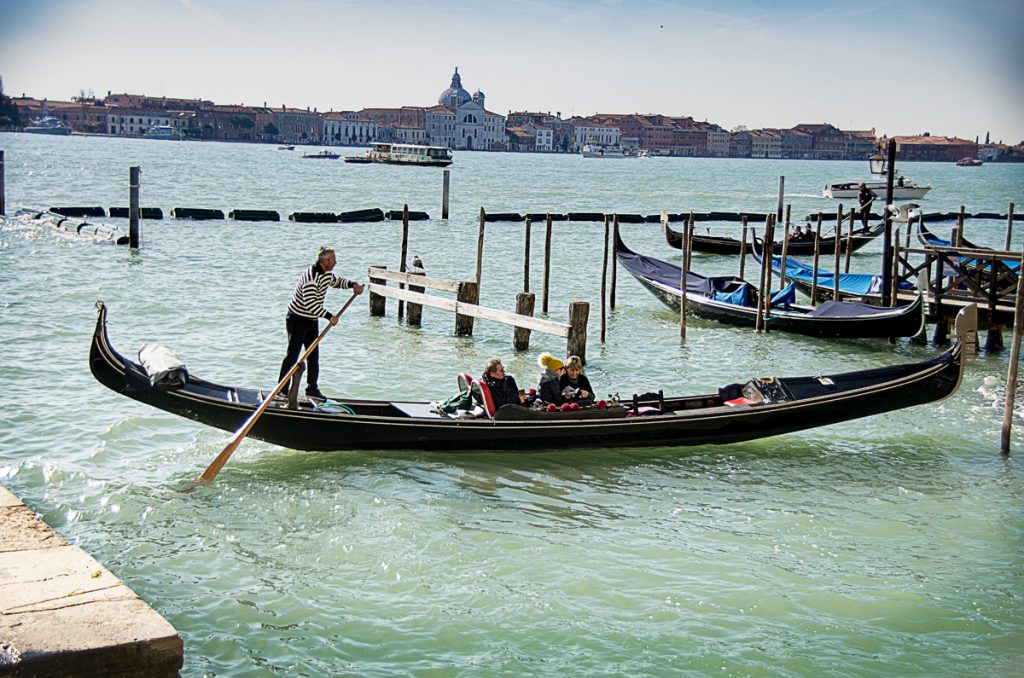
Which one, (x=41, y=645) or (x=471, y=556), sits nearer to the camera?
(x=41, y=645)

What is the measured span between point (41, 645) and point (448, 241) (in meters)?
19.8

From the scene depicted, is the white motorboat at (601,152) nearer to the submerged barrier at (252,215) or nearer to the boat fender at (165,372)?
the submerged barrier at (252,215)

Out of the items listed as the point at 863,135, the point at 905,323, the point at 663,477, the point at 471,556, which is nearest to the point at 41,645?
the point at 471,556

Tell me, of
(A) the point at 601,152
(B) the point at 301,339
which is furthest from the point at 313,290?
(A) the point at 601,152

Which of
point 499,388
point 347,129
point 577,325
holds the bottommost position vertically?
point 499,388

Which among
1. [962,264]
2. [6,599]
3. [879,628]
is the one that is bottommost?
[879,628]

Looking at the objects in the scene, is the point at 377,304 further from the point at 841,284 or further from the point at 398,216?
the point at 398,216

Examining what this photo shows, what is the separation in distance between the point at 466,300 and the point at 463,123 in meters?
125

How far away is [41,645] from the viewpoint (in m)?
3.12

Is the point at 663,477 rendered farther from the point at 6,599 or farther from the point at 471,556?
the point at 6,599

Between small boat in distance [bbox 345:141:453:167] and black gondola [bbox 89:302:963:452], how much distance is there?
62.4 meters

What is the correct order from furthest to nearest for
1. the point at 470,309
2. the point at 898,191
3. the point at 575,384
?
the point at 898,191 → the point at 470,309 → the point at 575,384

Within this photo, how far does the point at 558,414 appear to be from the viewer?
264 inches

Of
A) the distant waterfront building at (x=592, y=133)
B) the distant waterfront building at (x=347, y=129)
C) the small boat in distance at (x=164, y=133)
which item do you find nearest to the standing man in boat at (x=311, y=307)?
the small boat in distance at (x=164, y=133)
